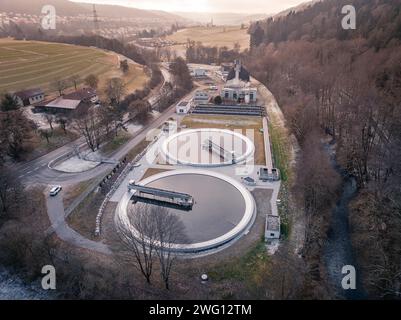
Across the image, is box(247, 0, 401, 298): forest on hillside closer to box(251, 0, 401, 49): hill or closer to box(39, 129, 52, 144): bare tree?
box(251, 0, 401, 49): hill

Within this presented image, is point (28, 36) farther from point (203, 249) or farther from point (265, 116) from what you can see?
point (203, 249)

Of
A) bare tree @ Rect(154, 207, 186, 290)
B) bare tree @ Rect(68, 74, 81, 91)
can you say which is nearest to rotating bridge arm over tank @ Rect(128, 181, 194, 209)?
bare tree @ Rect(154, 207, 186, 290)

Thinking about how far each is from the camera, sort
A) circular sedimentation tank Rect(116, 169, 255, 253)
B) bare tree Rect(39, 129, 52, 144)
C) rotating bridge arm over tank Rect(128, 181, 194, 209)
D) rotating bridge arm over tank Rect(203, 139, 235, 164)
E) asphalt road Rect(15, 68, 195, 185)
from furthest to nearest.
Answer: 1. bare tree Rect(39, 129, 52, 144)
2. rotating bridge arm over tank Rect(203, 139, 235, 164)
3. asphalt road Rect(15, 68, 195, 185)
4. rotating bridge arm over tank Rect(128, 181, 194, 209)
5. circular sedimentation tank Rect(116, 169, 255, 253)

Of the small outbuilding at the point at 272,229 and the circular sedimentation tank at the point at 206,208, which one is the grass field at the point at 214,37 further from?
the small outbuilding at the point at 272,229

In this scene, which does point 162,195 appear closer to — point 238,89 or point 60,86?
point 238,89

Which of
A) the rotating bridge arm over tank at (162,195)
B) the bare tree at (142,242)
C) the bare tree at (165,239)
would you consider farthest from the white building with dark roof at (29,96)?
the bare tree at (165,239)
